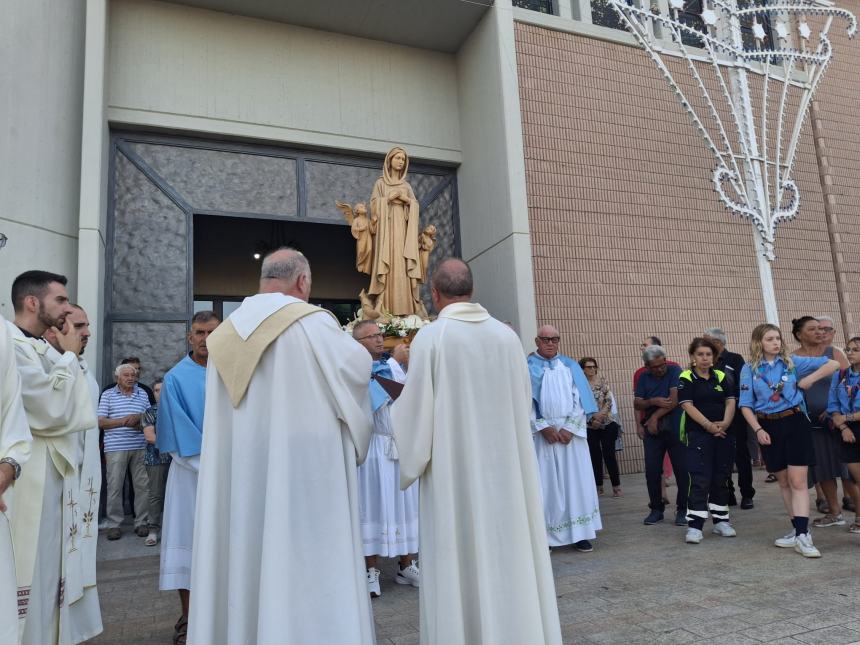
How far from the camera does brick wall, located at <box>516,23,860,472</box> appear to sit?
30.4 feet

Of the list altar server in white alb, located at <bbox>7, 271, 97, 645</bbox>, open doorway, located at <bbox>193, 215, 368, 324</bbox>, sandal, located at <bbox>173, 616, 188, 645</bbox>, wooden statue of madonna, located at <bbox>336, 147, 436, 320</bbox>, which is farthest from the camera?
open doorway, located at <bbox>193, 215, 368, 324</bbox>

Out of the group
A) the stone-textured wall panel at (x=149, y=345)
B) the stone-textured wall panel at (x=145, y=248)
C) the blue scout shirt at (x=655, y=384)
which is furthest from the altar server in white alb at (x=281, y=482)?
the stone-textured wall panel at (x=145, y=248)

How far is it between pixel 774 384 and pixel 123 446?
596cm

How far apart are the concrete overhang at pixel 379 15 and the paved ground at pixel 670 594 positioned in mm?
7161

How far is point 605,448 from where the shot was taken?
7473 millimetres

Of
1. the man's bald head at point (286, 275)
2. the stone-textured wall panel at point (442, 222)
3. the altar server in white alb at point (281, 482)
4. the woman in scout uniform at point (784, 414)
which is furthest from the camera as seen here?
the stone-textured wall panel at point (442, 222)

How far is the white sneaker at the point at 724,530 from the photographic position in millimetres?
5051

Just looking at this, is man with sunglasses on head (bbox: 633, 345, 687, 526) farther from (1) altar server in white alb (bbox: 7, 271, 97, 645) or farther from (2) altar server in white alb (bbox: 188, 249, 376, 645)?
(1) altar server in white alb (bbox: 7, 271, 97, 645)

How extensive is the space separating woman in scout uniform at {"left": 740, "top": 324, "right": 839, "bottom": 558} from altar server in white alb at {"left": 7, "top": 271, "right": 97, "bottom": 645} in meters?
4.44

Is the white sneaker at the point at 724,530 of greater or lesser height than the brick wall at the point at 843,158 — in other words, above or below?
below

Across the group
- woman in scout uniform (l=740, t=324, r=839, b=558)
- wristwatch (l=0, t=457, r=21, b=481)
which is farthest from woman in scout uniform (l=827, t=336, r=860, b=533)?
wristwatch (l=0, t=457, r=21, b=481)

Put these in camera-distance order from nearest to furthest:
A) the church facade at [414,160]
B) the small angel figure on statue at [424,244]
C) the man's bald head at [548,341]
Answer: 1. the man's bald head at [548,341]
2. the church facade at [414,160]
3. the small angel figure on statue at [424,244]

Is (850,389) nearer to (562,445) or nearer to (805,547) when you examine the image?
(805,547)

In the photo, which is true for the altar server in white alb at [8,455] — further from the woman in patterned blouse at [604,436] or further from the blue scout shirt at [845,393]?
the woman in patterned blouse at [604,436]
